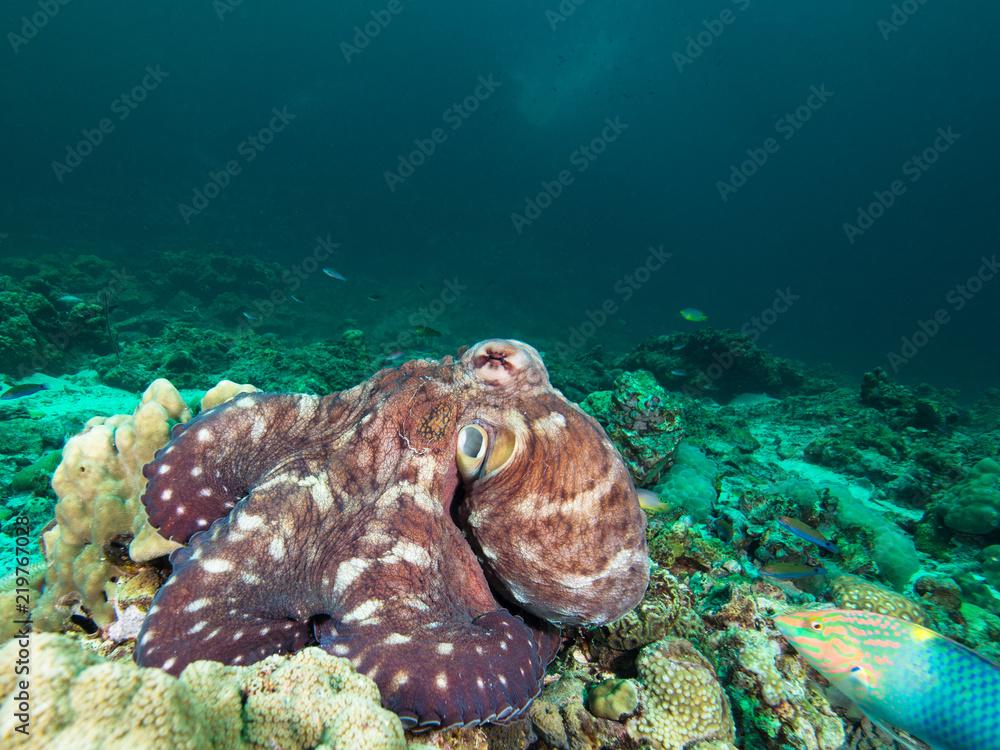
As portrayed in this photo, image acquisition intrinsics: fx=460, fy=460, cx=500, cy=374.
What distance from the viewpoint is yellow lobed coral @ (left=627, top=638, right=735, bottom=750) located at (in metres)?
2.42

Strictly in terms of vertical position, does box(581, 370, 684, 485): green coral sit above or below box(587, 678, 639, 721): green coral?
above

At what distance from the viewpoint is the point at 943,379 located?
42.9 meters

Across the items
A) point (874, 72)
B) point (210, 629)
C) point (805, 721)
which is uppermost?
point (874, 72)

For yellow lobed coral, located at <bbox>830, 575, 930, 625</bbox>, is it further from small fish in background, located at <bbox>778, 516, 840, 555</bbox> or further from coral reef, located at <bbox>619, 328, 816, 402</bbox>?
coral reef, located at <bbox>619, 328, 816, 402</bbox>

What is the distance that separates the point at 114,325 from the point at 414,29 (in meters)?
130

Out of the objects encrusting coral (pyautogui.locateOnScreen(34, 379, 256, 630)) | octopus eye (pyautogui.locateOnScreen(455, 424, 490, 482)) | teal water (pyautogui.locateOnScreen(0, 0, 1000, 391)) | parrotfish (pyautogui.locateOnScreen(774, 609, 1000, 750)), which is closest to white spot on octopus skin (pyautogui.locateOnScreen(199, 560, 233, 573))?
encrusting coral (pyautogui.locateOnScreen(34, 379, 256, 630))

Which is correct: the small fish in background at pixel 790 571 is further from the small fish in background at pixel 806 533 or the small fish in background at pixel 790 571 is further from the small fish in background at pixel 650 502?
the small fish in background at pixel 650 502

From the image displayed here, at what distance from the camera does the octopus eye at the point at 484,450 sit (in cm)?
178

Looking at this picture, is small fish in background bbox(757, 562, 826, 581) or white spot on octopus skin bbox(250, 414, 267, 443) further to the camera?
small fish in background bbox(757, 562, 826, 581)

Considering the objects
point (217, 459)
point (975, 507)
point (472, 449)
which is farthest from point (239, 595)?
point (975, 507)

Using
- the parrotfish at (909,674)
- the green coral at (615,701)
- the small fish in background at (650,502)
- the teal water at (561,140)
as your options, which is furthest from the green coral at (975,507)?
the teal water at (561,140)

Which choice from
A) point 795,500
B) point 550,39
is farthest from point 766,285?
point 795,500

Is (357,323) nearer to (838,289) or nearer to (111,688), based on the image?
(111,688)

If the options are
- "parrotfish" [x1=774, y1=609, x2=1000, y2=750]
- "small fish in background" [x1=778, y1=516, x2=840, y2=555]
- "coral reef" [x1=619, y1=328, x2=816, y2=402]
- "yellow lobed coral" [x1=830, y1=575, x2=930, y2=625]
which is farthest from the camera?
"coral reef" [x1=619, y1=328, x2=816, y2=402]
